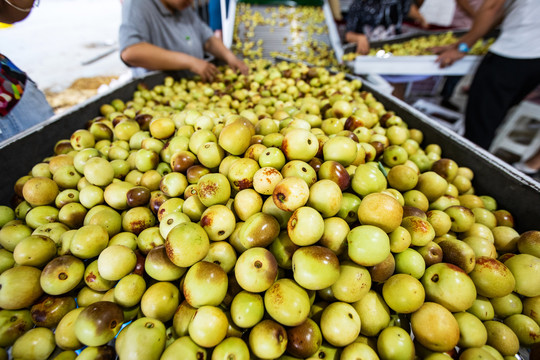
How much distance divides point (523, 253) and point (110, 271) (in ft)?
8.64

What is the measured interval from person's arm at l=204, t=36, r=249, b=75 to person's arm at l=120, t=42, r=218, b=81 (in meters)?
0.70

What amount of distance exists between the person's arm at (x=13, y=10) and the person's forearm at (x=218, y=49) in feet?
10.1

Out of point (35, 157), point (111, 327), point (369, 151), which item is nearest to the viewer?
point (111, 327)

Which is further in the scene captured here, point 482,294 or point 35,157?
A: point 35,157

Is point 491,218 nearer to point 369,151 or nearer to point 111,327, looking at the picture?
point 369,151

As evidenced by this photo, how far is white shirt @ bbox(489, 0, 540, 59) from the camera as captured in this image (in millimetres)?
3777

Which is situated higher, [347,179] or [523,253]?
[347,179]

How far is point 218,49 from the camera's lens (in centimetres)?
517

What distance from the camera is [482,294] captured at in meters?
1.47

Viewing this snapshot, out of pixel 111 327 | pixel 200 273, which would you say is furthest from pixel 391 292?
pixel 111 327

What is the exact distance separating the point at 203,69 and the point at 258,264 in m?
3.93

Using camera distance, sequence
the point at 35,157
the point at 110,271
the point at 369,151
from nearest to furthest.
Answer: the point at 110,271 < the point at 369,151 < the point at 35,157

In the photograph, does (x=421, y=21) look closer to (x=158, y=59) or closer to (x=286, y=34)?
(x=286, y=34)

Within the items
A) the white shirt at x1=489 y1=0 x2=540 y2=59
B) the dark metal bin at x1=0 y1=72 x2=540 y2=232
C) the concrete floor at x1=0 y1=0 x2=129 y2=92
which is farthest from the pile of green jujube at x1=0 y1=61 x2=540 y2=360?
the concrete floor at x1=0 y1=0 x2=129 y2=92
